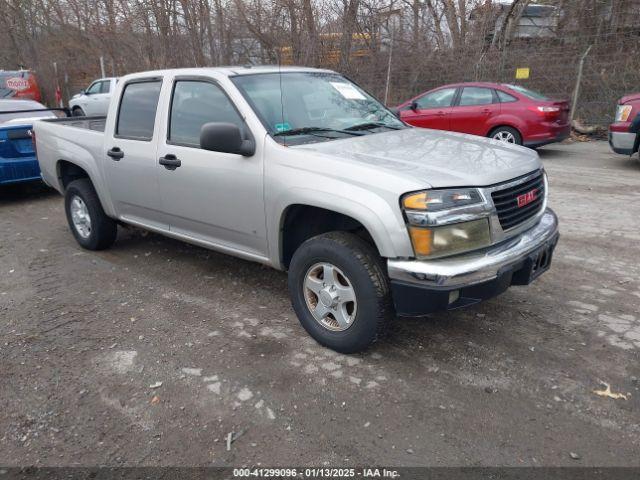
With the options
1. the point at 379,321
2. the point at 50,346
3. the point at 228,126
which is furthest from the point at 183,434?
the point at 228,126

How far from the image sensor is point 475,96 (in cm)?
1045

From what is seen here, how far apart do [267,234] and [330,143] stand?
754mm

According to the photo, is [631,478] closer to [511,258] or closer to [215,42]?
[511,258]

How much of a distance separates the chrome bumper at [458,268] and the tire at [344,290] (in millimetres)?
190

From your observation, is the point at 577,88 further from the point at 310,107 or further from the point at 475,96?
the point at 310,107

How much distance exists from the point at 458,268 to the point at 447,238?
173mm

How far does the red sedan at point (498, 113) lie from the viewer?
978 cm

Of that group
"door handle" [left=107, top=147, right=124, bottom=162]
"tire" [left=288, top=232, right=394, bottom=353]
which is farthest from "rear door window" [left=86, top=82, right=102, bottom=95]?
"tire" [left=288, top=232, right=394, bottom=353]

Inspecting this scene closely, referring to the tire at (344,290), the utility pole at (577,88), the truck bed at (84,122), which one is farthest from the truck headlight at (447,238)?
the utility pole at (577,88)

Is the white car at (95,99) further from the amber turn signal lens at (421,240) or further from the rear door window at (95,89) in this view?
the amber turn signal lens at (421,240)

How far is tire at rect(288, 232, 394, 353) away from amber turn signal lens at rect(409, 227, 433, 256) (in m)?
0.32

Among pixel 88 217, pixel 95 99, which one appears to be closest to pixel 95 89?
pixel 95 99

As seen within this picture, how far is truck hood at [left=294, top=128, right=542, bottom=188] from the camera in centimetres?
301

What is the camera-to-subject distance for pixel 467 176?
3.02 m
